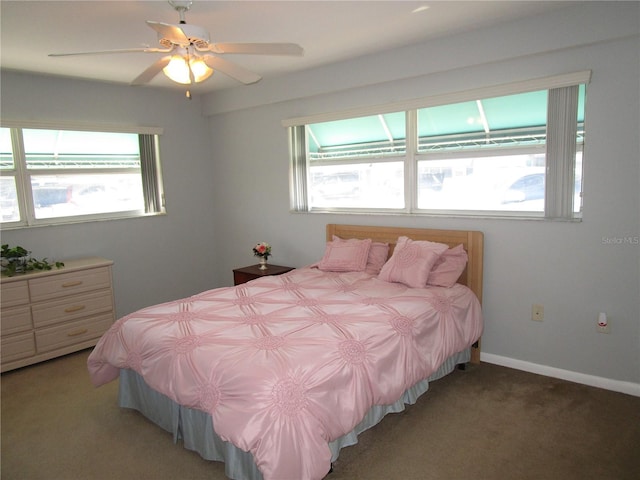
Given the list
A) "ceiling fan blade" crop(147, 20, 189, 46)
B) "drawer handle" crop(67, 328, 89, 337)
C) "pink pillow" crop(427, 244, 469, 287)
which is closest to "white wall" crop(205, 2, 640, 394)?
"pink pillow" crop(427, 244, 469, 287)

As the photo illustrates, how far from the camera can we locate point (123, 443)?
2.54 meters

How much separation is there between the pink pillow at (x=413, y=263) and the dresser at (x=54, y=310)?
8.69 ft

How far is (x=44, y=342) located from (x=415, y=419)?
10.4ft

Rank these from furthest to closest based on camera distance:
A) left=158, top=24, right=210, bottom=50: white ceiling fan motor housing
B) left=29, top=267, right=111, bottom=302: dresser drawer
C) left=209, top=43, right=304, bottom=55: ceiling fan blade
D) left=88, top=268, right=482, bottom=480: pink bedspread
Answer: left=29, top=267, right=111, bottom=302: dresser drawer, left=209, top=43, right=304, bottom=55: ceiling fan blade, left=158, top=24, right=210, bottom=50: white ceiling fan motor housing, left=88, top=268, right=482, bottom=480: pink bedspread

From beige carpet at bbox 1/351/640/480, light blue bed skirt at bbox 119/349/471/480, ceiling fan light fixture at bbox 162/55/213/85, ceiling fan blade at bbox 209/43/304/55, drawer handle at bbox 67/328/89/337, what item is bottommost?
beige carpet at bbox 1/351/640/480

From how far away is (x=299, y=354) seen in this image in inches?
83.5

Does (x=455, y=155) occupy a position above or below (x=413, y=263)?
above

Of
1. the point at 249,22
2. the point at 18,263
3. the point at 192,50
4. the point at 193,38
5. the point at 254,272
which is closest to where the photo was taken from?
the point at 193,38

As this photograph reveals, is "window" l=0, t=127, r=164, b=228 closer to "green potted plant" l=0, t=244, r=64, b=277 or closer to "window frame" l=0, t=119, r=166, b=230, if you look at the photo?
"window frame" l=0, t=119, r=166, b=230

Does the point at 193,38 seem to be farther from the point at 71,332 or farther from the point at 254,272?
the point at 71,332

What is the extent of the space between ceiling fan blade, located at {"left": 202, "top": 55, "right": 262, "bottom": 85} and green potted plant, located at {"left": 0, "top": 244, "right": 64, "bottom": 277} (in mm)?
2532

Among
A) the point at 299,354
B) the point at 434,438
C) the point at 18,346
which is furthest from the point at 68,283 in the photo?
the point at 434,438

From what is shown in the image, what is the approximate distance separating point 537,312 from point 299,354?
2058 millimetres

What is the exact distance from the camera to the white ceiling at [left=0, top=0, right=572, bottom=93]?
2.55 metres
